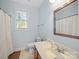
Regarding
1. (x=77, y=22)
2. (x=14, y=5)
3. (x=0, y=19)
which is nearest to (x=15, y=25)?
(x=14, y=5)

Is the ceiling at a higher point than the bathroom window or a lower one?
higher

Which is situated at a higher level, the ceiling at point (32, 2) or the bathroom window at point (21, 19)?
the ceiling at point (32, 2)

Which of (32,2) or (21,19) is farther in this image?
(21,19)

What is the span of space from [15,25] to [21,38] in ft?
2.25

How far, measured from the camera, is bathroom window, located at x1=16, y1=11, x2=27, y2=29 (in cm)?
382

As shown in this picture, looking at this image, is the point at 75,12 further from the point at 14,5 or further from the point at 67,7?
the point at 14,5

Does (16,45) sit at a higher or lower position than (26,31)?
lower

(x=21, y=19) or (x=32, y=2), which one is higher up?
(x=32, y=2)

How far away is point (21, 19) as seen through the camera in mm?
3895

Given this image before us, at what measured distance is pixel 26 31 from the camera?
3928 mm

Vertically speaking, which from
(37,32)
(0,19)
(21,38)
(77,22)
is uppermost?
(0,19)

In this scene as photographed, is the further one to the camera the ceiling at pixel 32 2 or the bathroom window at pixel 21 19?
the bathroom window at pixel 21 19

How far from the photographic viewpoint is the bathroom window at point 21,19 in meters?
3.82

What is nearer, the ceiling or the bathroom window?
the ceiling
